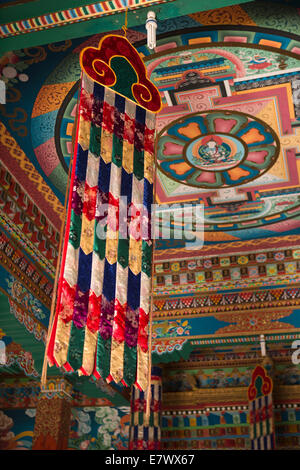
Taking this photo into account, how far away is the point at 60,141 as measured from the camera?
7.10 m

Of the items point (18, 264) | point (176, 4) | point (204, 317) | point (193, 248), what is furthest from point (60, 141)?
point (204, 317)

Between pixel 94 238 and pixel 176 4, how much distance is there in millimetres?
2284

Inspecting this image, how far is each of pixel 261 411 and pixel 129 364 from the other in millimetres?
5972

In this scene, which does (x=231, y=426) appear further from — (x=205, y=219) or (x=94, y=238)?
(x=94, y=238)

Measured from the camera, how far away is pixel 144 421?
9289 millimetres

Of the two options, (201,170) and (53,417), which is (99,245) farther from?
(53,417)

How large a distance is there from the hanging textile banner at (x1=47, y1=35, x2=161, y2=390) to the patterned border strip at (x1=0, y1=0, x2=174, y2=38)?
33 centimetres

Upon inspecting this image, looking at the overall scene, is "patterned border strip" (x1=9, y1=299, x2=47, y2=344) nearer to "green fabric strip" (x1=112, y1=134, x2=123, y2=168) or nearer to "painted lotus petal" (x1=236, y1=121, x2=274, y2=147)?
"green fabric strip" (x1=112, y1=134, x2=123, y2=168)

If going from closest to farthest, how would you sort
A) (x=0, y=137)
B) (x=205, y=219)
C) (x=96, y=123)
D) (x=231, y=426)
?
(x=96, y=123)
(x=0, y=137)
(x=205, y=219)
(x=231, y=426)

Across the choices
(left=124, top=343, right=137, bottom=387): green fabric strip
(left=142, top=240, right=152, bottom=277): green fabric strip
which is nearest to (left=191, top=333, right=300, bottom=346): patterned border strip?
(left=142, top=240, right=152, bottom=277): green fabric strip

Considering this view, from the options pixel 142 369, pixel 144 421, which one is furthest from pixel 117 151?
pixel 144 421

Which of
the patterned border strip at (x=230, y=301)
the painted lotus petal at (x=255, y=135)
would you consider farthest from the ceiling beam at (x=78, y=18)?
the patterned border strip at (x=230, y=301)

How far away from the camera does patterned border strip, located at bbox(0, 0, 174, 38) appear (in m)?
4.95

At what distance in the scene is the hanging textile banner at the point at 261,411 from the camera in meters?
9.30
